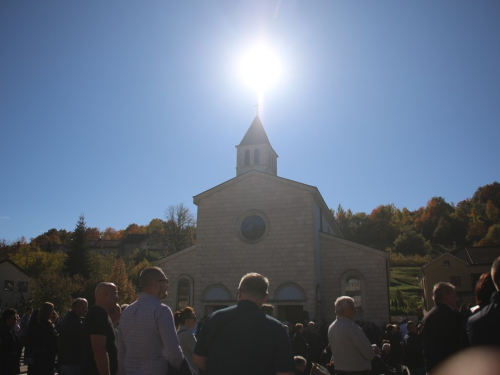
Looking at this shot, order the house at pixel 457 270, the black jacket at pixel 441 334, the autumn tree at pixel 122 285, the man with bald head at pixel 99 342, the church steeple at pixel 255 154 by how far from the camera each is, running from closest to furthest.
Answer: the man with bald head at pixel 99 342, the black jacket at pixel 441 334, the church steeple at pixel 255 154, the autumn tree at pixel 122 285, the house at pixel 457 270

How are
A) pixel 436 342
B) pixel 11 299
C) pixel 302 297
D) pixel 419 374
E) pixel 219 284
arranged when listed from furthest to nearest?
pixel 11 299 < pixel 219 284 < pixel 302 297 < pixel 419 374 < pixel 436 342

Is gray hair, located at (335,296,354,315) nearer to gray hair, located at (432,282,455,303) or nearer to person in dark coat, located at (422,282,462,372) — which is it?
person in dark coat, located at (422,282,462,372)

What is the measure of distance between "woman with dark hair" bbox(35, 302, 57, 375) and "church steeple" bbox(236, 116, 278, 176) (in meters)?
26.4

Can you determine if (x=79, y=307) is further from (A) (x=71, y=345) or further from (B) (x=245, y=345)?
(B) (x=245, y=345)

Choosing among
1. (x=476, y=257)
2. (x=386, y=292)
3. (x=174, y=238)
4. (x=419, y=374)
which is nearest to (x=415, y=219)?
(x=476, y=257)

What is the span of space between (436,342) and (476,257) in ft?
138

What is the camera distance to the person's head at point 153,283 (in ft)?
13.6

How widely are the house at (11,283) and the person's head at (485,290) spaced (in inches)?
1684

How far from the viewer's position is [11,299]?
39625 millimetres

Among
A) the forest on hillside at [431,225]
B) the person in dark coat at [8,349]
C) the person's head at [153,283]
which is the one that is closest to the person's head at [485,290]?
the person's head at [153,283]

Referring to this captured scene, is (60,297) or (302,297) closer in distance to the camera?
(302,297)

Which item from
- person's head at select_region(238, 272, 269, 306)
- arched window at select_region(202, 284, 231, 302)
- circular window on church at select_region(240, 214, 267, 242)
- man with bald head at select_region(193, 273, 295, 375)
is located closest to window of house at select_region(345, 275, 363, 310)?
circular window on church at select_region(240, 214, 267, 242)

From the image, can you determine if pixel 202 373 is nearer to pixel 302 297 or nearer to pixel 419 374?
pixel 419 374

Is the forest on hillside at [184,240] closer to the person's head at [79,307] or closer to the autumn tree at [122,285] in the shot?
the autumn tree at [122,285]
